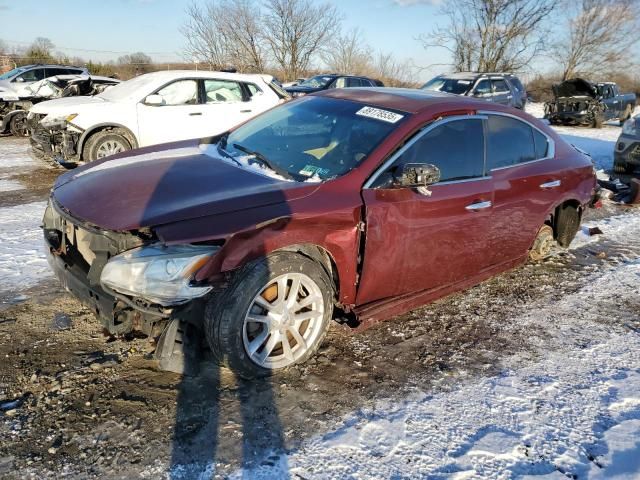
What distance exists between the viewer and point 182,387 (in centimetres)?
287

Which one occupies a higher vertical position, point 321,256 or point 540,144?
point 540,144

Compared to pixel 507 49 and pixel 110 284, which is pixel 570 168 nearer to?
pixel 110 284

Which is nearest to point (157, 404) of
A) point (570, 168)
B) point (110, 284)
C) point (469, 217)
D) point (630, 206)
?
point (110, 284)

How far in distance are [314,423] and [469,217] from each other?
76.3 inches

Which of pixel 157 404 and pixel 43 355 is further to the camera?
pixel 43 355

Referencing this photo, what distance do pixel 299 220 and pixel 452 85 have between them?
13096 millimetres

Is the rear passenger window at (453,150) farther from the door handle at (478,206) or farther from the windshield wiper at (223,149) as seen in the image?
the windshield wiper at (223,149)

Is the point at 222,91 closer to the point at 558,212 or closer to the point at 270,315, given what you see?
the point at 558,212

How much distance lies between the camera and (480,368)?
327cm

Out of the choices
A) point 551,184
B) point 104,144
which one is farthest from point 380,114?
point 104,144

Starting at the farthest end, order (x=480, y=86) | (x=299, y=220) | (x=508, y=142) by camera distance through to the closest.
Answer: (x=480, y=86)
(x=508, y=142)
(x=299, y=220)

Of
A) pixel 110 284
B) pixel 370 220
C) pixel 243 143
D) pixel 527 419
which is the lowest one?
pixel 527 419

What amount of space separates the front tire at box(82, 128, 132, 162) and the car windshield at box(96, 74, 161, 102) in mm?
600

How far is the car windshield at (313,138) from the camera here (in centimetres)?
335
